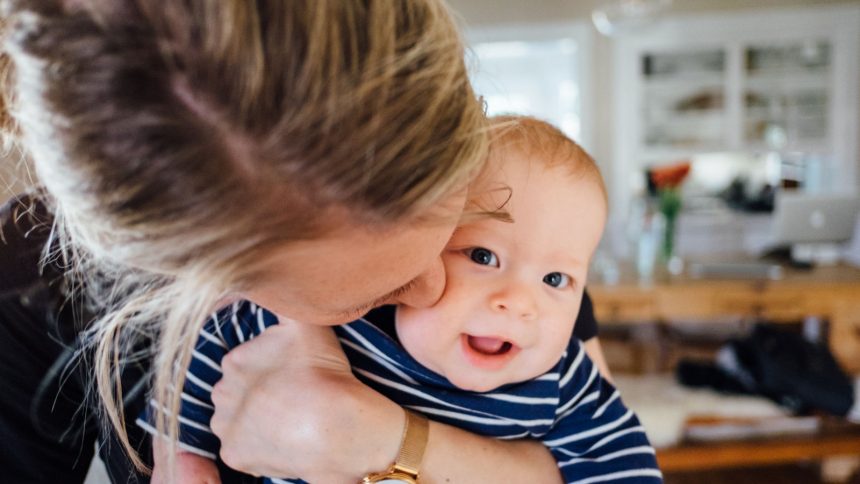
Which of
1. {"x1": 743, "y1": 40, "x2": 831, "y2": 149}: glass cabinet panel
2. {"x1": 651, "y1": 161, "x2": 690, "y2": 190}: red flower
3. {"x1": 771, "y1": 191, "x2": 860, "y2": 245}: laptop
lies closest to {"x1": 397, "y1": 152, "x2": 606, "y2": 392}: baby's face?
{"x1": 651, "y1": 161, "x2": 690, "y2": 190}: red flower

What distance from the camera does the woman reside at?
0.42 meters

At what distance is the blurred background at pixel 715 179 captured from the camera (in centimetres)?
254

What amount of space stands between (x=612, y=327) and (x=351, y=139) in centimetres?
339

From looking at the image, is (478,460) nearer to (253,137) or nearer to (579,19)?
(253,137)

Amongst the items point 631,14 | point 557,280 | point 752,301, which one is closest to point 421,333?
point 557,280

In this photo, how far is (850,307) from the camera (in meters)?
2.54

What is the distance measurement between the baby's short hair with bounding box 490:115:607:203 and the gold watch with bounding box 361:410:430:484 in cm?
34

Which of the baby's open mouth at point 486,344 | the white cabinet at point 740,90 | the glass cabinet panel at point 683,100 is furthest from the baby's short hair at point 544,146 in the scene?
the glass cabinet panel at point 683,100

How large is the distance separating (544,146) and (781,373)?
1.94 meters

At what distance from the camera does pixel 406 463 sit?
2.43 feet

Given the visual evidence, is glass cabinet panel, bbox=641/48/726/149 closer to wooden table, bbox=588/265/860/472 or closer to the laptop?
the laptop

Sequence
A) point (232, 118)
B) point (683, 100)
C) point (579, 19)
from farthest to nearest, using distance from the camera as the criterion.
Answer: point (683, 100) < point (579, 19) < point (232, 118)

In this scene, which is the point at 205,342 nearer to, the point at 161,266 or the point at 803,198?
the point at 161,266

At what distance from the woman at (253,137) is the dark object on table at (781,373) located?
2.18 meters
